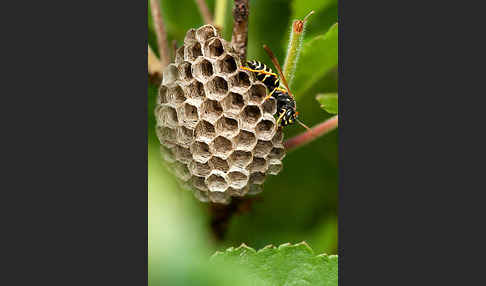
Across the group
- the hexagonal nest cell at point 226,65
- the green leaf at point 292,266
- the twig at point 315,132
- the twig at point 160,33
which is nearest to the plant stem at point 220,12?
the twig at point 160,33

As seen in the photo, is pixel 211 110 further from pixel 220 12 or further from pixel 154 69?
pixel 220 12

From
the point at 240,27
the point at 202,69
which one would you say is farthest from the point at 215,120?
the point at 240,27

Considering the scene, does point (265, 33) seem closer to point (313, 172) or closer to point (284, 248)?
point (313, 172)

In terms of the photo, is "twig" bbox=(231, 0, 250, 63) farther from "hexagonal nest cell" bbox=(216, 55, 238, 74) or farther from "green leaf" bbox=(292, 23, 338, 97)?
"green leaf" bbox=(292, 23, 338, 97)

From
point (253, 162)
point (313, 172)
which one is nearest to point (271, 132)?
point (253, 162)

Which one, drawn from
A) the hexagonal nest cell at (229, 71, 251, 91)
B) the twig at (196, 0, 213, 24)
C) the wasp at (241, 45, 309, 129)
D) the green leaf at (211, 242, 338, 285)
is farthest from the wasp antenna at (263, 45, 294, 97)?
the green leaf at (211, 242, 338, 285)

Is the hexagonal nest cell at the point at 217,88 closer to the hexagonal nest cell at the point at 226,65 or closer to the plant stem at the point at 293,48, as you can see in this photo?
the hexagonal nest cell at the point at 226,65
